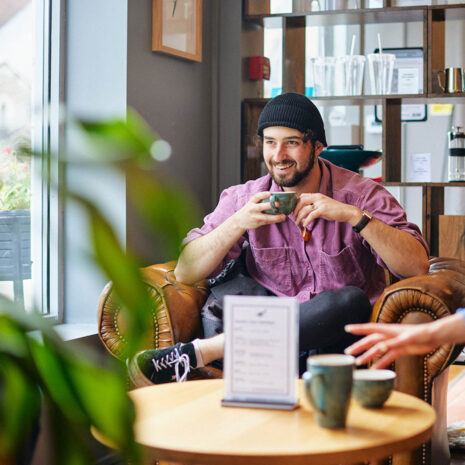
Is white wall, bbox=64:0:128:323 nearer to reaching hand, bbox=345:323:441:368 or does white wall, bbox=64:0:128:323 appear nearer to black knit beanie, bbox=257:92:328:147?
black knit beanie, bbox=257:92:328:147

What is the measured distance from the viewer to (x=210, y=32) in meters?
3.48

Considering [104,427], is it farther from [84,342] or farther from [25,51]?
[25,51]

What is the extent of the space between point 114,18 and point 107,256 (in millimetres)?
2611

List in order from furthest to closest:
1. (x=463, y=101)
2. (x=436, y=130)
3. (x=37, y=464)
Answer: (x=436, y=130), (x=463, y=101), (x=37, y=464)

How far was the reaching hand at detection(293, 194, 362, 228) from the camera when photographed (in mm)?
2240

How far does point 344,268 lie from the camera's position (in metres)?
2.37

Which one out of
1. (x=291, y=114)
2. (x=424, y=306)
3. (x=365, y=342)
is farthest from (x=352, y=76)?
(x=365, y=342)

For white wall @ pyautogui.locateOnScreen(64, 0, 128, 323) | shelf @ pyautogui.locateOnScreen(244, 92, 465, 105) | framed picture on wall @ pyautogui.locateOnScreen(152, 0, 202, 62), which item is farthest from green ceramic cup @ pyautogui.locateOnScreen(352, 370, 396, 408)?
shelf @ pyautogui.locateOnScreen(244, 92, 465, 105)

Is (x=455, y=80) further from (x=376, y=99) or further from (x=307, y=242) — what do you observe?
(x=307, y=242)

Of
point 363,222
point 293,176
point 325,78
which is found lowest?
point 363,222

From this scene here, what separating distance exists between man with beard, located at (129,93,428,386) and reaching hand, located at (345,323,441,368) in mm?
722

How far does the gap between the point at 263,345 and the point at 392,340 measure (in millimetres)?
236

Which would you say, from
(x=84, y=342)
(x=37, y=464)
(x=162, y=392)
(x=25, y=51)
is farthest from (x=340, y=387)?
(x=25, y=51)

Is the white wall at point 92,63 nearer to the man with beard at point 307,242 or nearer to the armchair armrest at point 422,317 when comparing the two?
the man with beard at point 307,242
